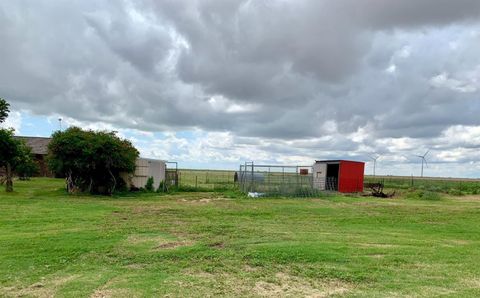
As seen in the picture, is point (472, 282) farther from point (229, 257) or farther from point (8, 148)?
point (8, 148)

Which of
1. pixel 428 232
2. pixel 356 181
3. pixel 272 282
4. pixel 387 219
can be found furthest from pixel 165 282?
pixel 356 181

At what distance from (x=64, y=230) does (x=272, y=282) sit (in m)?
6.30

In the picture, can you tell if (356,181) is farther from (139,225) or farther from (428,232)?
(139,225)

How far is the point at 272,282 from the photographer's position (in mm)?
6301

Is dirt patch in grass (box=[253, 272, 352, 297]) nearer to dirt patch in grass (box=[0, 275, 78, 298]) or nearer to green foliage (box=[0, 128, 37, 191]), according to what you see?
dirt patch in grass (box=[0, 275, 78, 298])

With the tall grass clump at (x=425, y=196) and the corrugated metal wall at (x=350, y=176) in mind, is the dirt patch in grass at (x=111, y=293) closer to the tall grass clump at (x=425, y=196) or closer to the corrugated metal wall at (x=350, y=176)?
the tall grass clump at (x=425, y=196)

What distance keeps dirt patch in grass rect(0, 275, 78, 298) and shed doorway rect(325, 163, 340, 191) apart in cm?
2859

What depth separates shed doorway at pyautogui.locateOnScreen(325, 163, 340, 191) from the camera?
109ft

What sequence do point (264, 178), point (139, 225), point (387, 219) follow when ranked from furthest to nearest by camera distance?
point (264, 178), point (387, 219), point (139, 225)

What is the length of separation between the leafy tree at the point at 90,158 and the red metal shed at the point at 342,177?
50.0 feet

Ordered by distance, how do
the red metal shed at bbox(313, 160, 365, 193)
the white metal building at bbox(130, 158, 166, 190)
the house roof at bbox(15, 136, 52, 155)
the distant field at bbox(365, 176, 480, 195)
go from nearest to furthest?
the white metal building at bbox(130, 158, 166, 190), the red metal shed at bbox(313, 160, 365, 193), the distant field at bbox(365, 176, 480, 195), the house roof at bbox(15, 136, 52, 155)

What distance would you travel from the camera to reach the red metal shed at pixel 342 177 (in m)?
33.0

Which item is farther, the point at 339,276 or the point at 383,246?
the point at 383,246

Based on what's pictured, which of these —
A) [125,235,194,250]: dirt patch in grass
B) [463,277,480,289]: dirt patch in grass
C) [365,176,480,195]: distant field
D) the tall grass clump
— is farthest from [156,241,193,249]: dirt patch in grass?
[365,176,480,195]: distant field
